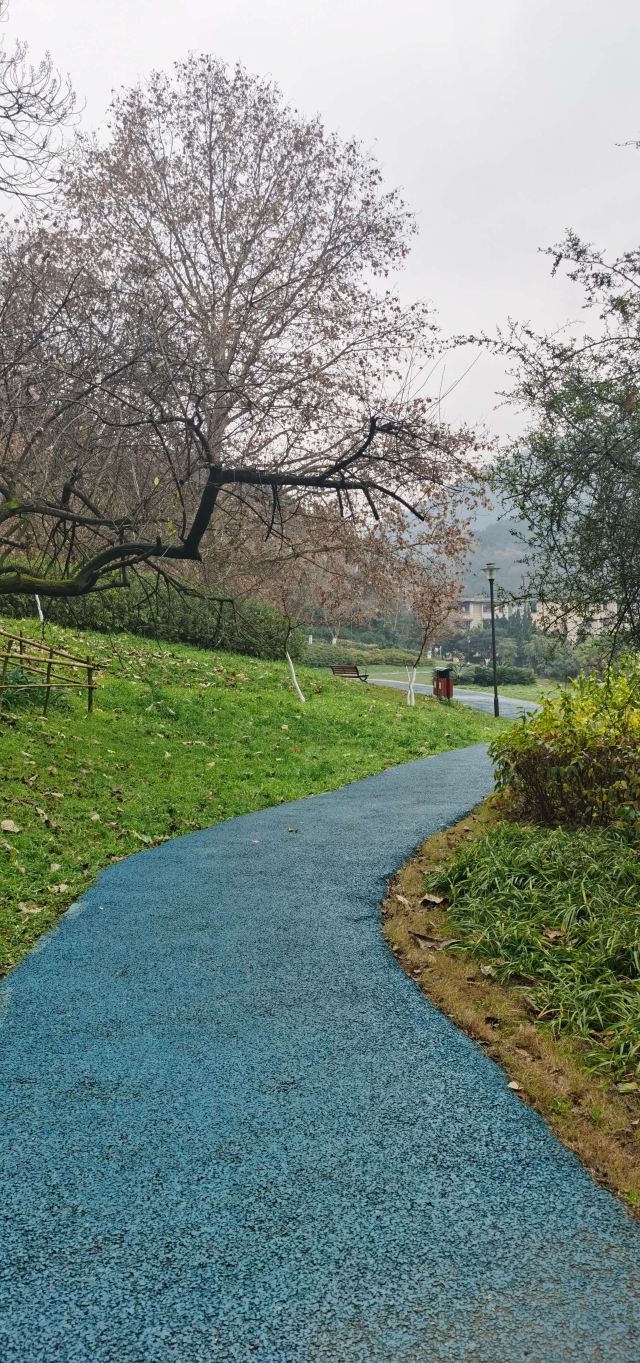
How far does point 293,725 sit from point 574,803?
25.2ft

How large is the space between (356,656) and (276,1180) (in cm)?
3794

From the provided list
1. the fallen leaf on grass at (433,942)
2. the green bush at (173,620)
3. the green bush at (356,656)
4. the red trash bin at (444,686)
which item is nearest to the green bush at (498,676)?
the green bush at (356,656)

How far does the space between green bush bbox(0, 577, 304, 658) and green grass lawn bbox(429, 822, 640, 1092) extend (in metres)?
9.43

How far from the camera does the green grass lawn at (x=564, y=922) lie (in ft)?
14.4

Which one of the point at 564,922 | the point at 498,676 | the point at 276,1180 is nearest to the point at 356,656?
the point at 498,676

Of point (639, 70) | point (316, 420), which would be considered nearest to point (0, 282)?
point (316, 420)

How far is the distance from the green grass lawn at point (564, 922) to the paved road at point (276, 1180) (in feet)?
2.06

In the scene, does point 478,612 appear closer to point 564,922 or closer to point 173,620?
point 173,620

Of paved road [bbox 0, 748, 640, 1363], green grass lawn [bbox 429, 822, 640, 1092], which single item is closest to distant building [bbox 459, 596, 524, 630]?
green grass lawn [bbox 429, 822, 640, 1092]

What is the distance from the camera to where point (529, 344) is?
7449 mm

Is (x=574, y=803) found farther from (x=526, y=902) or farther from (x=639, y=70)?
(x=639, y=70)

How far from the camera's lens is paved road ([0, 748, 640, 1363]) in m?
2.40

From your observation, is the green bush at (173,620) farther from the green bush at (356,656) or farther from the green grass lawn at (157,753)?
the green bush at (356,656)

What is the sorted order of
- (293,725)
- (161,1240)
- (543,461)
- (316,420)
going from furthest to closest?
(293,725), (316,420), (543,461), (161,1240)
